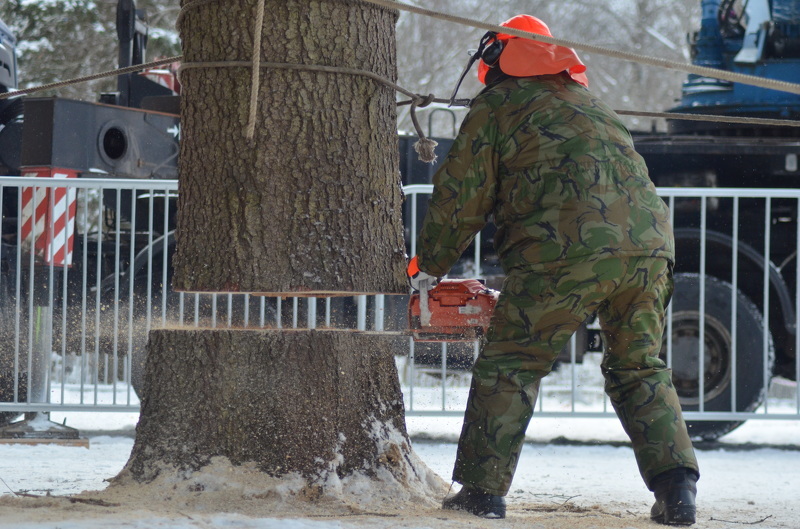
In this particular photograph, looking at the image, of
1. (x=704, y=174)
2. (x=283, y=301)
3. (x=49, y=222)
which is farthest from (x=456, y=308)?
(x=704, y=174)

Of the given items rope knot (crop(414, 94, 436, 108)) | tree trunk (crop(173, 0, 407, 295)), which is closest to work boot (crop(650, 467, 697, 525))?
tree trunk (crop(173, 0, 407, 295))

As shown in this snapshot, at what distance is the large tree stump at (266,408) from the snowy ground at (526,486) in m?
0.19

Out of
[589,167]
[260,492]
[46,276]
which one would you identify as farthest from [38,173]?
[589,167]

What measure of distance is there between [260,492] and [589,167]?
1.43 metres

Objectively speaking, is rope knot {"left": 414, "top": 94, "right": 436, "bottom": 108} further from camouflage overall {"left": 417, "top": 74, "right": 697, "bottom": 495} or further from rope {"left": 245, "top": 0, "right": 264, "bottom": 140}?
rope {"left": 245, "top": 0, "right": 264, "bottom": 140}

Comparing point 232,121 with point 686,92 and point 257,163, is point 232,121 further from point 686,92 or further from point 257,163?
point 686,92

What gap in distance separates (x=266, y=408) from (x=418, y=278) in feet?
2.18

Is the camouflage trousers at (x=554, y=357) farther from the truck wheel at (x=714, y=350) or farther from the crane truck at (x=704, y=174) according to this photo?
the truck wheel at (x=714, y=350)

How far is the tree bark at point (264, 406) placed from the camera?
3.26 m

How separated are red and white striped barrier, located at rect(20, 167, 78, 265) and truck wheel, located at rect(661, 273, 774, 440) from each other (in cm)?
362

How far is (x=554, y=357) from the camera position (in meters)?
3.20

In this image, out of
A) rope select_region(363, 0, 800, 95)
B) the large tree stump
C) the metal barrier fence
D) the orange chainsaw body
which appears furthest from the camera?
the metal barrier fence

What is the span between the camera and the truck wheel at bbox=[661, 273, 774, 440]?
6195 mm

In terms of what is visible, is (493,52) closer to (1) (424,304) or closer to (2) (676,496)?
(1) (424,304)
